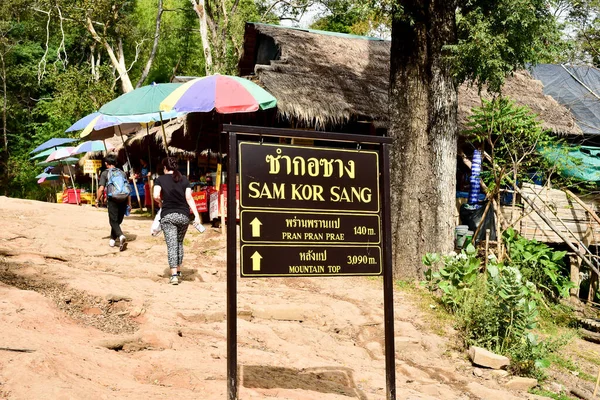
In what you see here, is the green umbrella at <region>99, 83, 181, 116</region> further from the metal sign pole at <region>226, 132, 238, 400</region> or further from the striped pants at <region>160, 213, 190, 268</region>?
the metal sign pole at <region>226, 132, 238, 400</region>

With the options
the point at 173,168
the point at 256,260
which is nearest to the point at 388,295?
the point at 256,260

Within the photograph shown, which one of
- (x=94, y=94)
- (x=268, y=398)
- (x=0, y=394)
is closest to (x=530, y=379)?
(x=268, y=398)

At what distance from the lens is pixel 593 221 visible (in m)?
11.3

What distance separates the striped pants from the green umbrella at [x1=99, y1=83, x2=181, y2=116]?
11.7 ft

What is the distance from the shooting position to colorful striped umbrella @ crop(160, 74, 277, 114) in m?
10.6

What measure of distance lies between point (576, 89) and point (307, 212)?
15.4 m

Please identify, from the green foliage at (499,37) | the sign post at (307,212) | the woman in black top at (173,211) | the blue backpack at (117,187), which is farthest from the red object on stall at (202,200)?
the sign post at (307,212)

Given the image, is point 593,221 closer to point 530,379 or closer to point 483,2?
point 483,2

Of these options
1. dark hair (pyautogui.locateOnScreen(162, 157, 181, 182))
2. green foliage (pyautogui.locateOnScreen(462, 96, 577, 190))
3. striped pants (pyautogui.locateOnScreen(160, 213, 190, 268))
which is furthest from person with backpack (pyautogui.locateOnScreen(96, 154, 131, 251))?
green foliage (pyautogui.locateOnScreen(462, 96, 577, 190))

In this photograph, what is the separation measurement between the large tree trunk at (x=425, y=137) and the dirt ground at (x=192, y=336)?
0.93 meters

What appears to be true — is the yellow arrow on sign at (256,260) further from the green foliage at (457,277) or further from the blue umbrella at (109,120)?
the blue umbrella at (109,120)

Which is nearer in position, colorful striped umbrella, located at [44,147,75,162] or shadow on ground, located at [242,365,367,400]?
shadow on ground, located at [242,365,367,400]

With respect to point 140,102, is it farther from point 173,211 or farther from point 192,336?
point 192,336

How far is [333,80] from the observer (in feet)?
46.7
